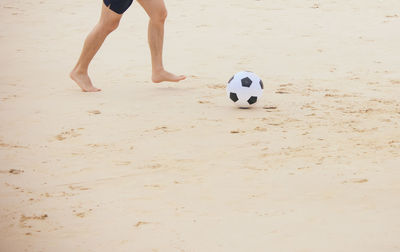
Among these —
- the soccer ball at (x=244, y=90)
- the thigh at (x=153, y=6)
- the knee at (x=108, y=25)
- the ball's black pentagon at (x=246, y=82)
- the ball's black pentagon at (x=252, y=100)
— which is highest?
the thigh at (x=153, y=6)

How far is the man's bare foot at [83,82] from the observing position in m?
6.73

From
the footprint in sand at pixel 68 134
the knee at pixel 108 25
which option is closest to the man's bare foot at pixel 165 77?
the knee at pixel 108 25

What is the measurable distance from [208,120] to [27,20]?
6.36 metres

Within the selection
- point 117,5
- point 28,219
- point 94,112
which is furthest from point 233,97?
point 28,219

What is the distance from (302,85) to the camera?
702 centimetres

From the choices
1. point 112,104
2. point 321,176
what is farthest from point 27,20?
point 321,176

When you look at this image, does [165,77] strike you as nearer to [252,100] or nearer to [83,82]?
[83,82]

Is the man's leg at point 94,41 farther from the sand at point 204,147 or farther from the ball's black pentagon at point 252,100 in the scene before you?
the ball's black pentagon at point 252,100

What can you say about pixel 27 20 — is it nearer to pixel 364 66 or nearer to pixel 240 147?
pixel 364 66

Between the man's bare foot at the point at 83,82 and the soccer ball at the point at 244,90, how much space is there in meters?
1.45

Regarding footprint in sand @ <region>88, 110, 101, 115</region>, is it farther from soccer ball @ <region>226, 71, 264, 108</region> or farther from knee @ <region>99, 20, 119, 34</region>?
soccer ball @ <region>226, 71, 264, 108</region>

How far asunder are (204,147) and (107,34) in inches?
87.5

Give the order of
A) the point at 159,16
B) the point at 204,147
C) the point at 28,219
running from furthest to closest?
the point at 159,16 → the point at 204,147 → the point at 28,219

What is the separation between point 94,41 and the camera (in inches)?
261
